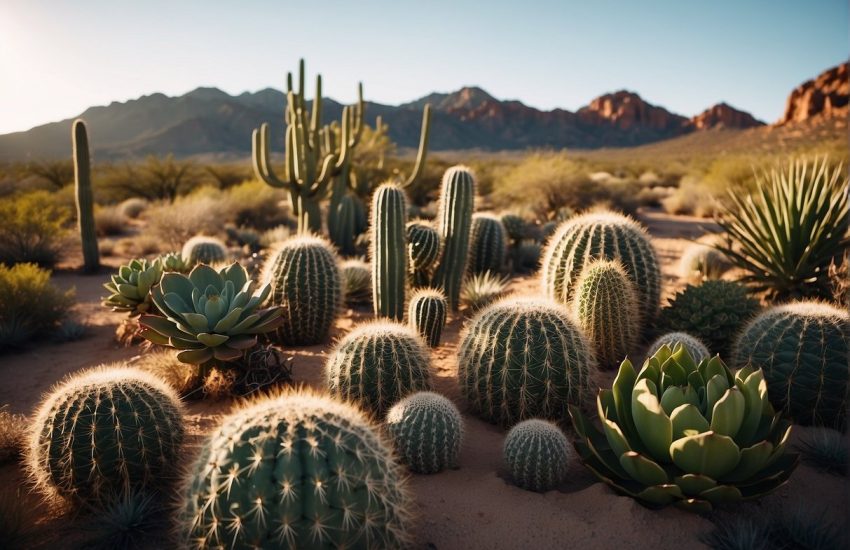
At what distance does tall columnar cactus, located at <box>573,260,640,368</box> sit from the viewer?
16.5 feet

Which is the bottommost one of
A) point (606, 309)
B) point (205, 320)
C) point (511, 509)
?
point (511, 509)

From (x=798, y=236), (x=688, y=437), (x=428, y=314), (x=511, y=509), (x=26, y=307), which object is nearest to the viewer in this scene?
(x=688, y=437)

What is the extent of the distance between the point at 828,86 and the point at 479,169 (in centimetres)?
5514

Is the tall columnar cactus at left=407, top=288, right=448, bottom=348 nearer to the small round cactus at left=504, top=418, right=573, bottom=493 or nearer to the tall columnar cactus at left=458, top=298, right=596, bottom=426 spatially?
the tall columnar cactus at left=458, top=298, right=596, bottom=426

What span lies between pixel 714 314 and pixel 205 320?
4639 mm

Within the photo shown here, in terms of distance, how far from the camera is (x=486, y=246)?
9.21 m

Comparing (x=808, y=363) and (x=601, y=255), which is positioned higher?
(x=601, y=255)

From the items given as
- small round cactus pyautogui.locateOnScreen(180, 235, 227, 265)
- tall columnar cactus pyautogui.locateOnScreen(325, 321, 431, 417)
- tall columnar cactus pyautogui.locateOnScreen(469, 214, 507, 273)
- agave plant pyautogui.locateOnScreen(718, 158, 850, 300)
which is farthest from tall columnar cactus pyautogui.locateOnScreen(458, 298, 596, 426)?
small round cactus pyautogui.locateOnScreen(180, 235, 227, 265)

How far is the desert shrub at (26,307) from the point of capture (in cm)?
648

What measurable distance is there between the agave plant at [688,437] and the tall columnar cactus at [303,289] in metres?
3.42

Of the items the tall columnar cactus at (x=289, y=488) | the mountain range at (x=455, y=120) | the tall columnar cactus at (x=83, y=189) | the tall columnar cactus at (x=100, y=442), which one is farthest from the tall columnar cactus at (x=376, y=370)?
the mountain range at (x=455, y=120)

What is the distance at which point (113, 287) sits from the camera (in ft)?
19.1

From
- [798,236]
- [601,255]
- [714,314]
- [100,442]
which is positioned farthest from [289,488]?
[798,236]

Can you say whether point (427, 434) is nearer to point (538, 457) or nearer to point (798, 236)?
point (538, 457)
